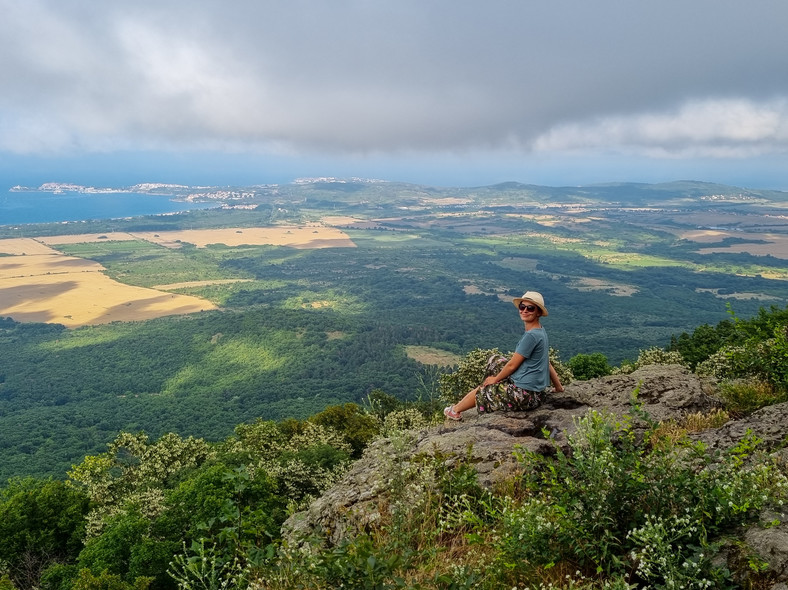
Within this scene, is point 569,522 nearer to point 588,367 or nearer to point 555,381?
point 555,381

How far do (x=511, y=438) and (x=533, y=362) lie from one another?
1.75 metres

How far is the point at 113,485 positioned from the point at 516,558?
3183 cm

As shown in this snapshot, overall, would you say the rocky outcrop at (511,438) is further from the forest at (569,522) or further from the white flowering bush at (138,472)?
the white flowering bush at (138,472)

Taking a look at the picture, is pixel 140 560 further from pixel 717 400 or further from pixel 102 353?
Result: pixel 102 353

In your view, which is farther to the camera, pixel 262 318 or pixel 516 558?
pixel 262 318

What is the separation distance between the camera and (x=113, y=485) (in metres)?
29.4

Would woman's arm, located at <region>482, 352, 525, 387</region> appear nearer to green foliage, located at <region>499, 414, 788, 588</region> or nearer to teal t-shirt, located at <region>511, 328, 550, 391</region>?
teal t-shirt, located at <region>511, 328, 550, 391</region>

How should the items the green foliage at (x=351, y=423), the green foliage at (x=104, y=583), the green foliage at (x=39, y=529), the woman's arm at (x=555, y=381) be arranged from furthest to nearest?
the green foliage at (x=351, y=423), the green foliage at (x=39, y=529), the green foliage at (x=104, y=583), the woman's arm at (x=555, y=381)

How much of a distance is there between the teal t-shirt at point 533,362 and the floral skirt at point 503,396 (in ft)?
0.71

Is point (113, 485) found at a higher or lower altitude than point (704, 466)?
lower

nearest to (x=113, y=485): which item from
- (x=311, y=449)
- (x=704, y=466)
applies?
(x=311, y=449)

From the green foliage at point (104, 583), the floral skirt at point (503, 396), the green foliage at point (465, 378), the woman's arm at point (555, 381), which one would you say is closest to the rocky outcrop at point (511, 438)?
the woman's arm at point (555, 381)

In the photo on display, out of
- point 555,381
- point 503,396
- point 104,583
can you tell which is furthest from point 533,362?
point 104,583

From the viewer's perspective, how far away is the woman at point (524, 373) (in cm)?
996
